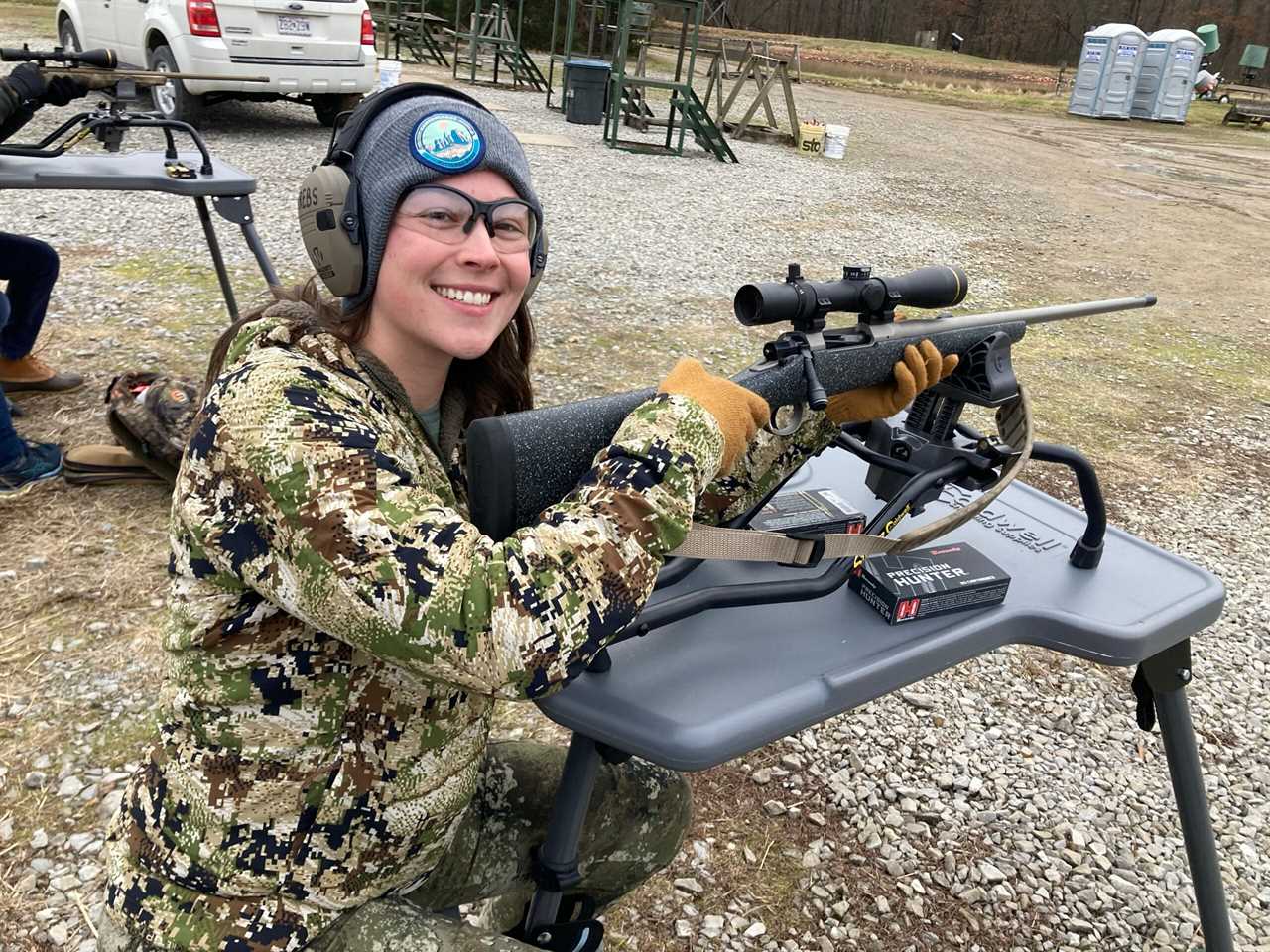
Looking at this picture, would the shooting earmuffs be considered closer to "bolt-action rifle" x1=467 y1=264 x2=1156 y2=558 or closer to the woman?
the woman

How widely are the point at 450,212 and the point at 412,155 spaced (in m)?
0.10

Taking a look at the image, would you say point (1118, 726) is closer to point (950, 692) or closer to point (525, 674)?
point (950, 692)

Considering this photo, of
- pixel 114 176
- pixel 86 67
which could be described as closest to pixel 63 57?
pixel 86 67

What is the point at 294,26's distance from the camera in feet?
33.1

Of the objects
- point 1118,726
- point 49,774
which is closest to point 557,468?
Answer: point 49,774

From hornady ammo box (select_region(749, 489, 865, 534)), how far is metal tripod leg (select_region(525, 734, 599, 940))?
1.89 ft

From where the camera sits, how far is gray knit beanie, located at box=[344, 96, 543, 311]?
144 centimetres

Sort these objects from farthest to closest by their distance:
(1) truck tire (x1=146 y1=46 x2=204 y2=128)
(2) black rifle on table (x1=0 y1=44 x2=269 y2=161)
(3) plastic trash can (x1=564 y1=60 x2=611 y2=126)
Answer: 1. (3) plastic trash can (x1=564 y1=60 x2=611 y2=126)
2. (1) truck tire (x1=146 y1=46 x2=204 y2=128)
3. (2) black rifle on table (x1=0 y1=44 x2=269 y2=161)

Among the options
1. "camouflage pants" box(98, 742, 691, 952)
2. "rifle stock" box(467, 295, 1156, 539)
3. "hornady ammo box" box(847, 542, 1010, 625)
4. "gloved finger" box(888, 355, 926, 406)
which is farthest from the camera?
"gloved finger" box(888, 355, 926, 406)

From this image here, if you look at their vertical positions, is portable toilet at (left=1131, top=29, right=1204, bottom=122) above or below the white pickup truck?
above

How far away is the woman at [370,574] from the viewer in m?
1.21

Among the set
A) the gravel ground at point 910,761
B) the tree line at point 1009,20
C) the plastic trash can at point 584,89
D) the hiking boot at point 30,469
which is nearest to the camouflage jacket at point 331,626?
the gravel ground at point 910,761

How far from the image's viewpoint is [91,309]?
6090 millimetres

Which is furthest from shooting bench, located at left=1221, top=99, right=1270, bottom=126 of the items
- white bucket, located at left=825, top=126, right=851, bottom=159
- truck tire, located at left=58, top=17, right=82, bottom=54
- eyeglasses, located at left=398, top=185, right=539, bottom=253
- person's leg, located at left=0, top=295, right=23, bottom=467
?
eyeglasses, located at left=398, top=185, right=539, bottom=253
